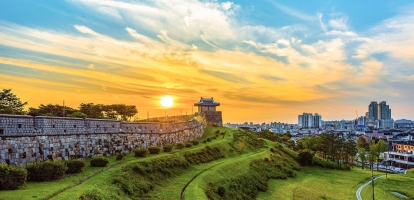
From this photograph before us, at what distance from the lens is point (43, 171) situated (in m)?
20.9

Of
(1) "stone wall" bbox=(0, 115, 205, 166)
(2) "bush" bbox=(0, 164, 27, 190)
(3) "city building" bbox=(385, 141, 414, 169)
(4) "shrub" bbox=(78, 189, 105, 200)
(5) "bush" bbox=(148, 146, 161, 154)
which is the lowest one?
(3) "city building" bbox=(385, 141, 414, 169)

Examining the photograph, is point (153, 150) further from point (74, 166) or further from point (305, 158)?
point (305, 158)

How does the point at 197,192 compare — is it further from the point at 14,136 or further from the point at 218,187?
the point at 14,136

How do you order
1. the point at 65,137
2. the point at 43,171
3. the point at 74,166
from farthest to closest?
the point at 65,137 < the point at 74,166 < the point at 43,171

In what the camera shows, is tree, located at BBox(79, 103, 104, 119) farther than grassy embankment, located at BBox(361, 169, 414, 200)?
Yes

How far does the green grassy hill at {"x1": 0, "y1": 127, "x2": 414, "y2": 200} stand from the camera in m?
20.2

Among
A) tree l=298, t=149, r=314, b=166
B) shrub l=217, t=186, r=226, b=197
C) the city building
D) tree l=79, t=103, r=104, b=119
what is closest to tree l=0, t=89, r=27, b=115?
tree l=79, t=103, r=104, b=119

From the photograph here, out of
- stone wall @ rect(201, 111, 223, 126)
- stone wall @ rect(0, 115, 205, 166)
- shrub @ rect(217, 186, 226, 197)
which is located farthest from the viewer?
stone wall @ rect(201, 111, 223, 126)

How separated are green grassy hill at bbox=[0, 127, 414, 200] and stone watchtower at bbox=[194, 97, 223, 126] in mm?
19477

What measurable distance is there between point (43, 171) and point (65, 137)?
7.06m

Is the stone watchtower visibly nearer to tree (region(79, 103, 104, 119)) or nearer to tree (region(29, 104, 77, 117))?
tree (region(79, 103, 104, 119))

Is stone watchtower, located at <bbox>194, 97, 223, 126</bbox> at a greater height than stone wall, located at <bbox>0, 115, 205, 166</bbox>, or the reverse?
stone watchtower, located at <bbox>194, 97, 223, 126</bbox>

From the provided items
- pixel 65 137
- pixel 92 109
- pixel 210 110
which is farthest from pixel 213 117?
pixel 65 137

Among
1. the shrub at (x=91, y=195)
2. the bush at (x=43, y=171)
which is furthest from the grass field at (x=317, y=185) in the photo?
the bush at (x=43, y=171)
